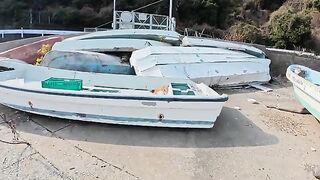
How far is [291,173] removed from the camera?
4496mm

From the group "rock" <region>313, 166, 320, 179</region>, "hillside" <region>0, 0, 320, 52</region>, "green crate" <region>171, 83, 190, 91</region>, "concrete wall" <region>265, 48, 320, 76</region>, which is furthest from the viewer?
"hillside" <region>0, 0, 320, 52</region>

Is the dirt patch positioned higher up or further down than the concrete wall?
further down

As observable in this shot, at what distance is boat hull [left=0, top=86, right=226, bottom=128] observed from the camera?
526 cm

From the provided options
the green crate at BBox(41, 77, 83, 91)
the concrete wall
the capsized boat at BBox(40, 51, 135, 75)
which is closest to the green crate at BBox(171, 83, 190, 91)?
the capsized boat at BBox(40, 51, 135, 75)

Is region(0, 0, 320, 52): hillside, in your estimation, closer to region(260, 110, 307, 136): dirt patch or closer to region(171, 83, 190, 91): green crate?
region(260, 110, 307, 136): dirt patch

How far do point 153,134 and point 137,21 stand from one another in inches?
237

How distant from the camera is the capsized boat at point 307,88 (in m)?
5.64

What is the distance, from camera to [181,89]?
19.0ft

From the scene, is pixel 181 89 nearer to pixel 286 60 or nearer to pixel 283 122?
pixel 283 122

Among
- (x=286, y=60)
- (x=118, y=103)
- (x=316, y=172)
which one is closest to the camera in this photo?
(x=316, y=172)

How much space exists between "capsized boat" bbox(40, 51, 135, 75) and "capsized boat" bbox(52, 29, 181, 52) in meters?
0.63

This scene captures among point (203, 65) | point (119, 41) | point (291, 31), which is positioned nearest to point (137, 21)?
point (119, 41)

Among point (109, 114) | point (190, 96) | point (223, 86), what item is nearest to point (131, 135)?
point (109, 114)

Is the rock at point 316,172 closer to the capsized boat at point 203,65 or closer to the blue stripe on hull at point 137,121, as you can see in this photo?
the blue stripe on hull at point 137,121
